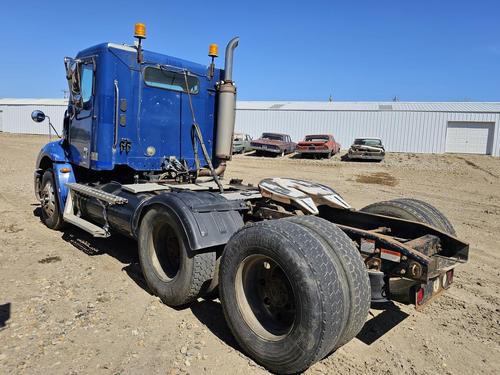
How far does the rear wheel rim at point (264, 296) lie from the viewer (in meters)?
3.34

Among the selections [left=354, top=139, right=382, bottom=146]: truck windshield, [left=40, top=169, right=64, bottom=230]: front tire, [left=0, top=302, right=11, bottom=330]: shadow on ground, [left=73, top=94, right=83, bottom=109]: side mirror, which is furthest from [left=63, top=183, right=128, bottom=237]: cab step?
[left=354, top=139, right=382, bottom=146]: truck windshield

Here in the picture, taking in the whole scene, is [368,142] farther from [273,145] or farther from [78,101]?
[78,101]

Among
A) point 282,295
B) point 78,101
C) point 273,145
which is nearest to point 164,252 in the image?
point 282,295

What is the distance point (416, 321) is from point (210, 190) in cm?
274

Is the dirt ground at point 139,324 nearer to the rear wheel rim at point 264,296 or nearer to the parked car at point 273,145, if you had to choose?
the rear wheel rim at point 264,296

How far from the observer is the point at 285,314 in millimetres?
3414

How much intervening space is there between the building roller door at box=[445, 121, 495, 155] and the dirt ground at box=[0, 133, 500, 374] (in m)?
27.1

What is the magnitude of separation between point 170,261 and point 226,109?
258 centimetres

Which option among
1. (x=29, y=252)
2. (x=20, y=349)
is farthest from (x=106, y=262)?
(x=20, y=349)

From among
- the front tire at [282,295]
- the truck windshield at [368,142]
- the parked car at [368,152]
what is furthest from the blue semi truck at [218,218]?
the truck windshield at [368,142]

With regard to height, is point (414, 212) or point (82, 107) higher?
point (82, 107)

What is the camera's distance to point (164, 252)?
4.55 meters

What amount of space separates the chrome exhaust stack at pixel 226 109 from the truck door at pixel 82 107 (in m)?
1.77

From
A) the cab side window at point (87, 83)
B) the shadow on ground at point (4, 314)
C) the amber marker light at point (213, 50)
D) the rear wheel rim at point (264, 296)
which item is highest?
the amber marker light at point (213, 50)
